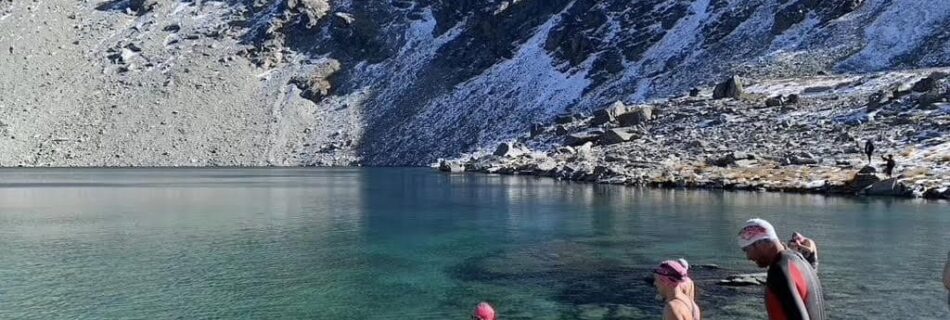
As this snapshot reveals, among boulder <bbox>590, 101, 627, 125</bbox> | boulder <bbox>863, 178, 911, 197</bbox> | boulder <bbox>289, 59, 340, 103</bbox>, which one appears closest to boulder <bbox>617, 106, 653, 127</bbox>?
boulder <bbox>590, 101, 627, 125</bbox>

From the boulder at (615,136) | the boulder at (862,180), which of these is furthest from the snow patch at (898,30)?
the boulder at (862,180)

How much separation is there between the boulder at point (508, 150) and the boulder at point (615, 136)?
51.5 ft

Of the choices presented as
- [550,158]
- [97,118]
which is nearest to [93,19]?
[97,118]

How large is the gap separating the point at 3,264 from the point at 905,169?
4999 cm

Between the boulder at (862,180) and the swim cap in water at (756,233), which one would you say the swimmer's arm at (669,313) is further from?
the boulder at (862,180)

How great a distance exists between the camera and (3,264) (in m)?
25.4

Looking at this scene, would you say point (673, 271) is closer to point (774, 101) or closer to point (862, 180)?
point (862, 180)

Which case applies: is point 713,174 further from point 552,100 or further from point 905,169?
point 552,100

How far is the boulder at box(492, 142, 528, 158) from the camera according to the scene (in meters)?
101

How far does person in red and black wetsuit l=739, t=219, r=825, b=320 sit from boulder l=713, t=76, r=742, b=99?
8422cm

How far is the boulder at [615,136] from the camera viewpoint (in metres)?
85.0

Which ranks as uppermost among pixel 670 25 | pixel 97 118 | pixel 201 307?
pixel 670 25

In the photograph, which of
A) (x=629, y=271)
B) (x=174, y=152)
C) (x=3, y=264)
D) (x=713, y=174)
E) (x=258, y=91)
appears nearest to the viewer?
(x=629, y=271)

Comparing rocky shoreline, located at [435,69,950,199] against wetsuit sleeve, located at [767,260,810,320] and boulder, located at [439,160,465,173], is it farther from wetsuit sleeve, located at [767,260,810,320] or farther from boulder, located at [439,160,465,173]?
wetsuit sleeve, located at [767,260,810,320]
